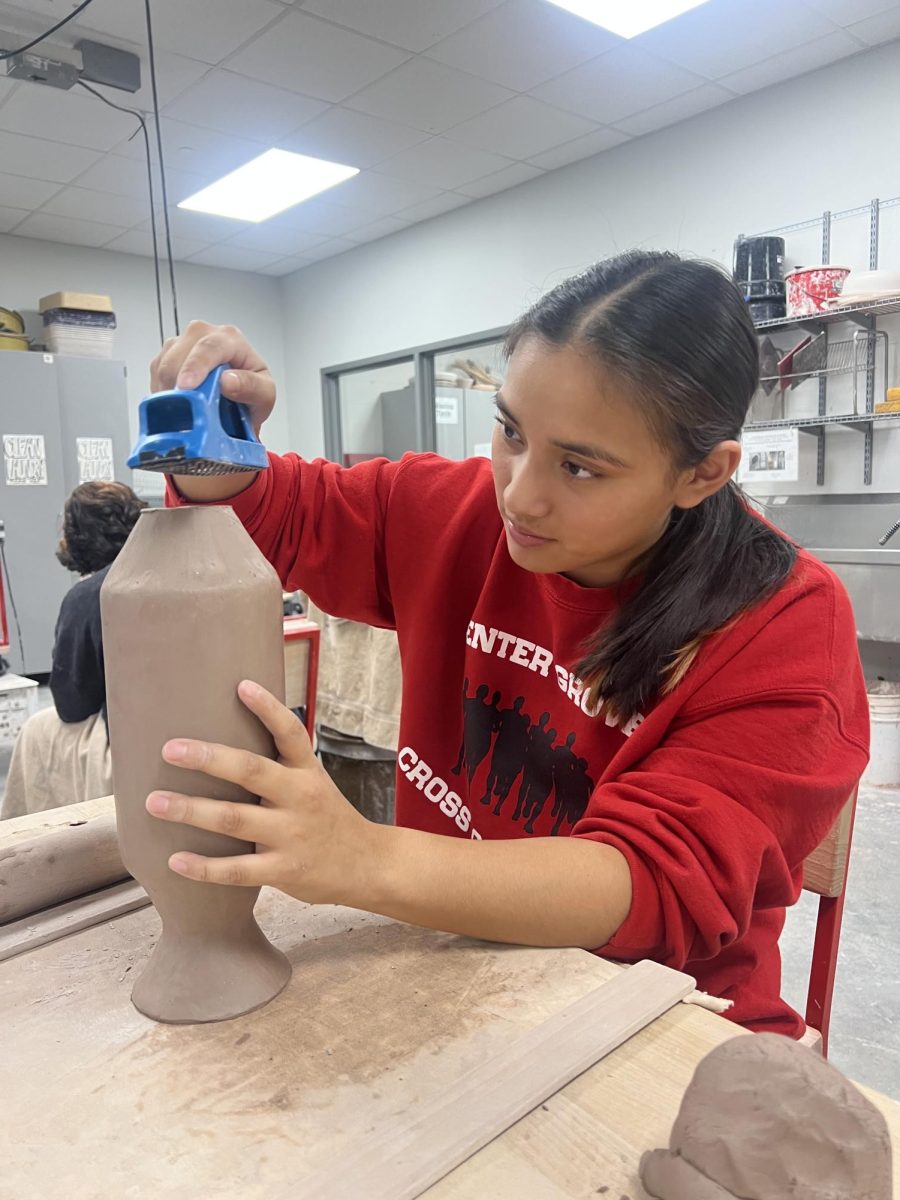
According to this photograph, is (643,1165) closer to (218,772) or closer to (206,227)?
(218,772)

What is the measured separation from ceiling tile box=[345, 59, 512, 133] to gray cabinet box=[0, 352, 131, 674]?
2236 millimetres

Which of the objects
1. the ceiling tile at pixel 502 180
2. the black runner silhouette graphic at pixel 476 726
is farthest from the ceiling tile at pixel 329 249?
the black runner silhouette graphic at pixel 476 726

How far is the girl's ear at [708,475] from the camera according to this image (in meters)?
0.79

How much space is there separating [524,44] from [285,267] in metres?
3.13

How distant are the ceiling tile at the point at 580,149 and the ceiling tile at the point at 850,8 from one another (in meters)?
1.08

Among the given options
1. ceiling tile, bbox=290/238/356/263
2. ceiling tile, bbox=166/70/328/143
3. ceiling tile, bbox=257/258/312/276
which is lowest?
ceiling tile, bbox=257/258/312/276

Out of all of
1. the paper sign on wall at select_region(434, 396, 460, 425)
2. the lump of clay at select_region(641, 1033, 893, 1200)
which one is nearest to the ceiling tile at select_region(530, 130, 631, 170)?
the paper sign on wall at select_region(434, 396, 460, 425)

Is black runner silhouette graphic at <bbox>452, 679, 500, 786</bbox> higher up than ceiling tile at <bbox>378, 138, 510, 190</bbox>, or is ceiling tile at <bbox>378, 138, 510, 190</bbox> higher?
ceiling tile at <bbox>378, 138, 510, 190</bbox>

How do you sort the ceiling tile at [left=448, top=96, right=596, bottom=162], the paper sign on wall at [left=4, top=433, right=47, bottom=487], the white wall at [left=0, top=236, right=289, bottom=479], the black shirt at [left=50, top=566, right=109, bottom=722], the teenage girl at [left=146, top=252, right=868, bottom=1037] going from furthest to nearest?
1. the white wall at [left=0, top=236, right=289, bottom=479]
2. the paper sign on wall at [left=4, top=433, right=47, bottom=487]
3. the ceiling tile at [left=448, top=96, right=596, bottom=162]
4. the black shirt at [left=50, top=566, right=109, bottom=722]
5. the teenage girl at [left=146, top=252, right=868, bottom=1037]

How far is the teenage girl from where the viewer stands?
0.64 m

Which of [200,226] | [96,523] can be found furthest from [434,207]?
[96,523]

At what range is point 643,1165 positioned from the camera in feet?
1.49

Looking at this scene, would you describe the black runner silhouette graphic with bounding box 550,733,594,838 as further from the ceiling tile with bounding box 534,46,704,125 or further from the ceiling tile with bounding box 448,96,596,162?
the ceiling tile with bounding box 448,96,596,162

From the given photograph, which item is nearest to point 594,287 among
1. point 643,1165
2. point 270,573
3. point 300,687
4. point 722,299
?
point 722,299
